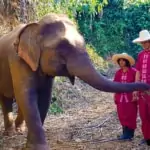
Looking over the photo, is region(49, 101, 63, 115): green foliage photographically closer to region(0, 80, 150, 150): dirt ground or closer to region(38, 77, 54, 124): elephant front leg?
region(0, 80, 150, 150): dirt ground

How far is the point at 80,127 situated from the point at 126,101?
1418 millimetres

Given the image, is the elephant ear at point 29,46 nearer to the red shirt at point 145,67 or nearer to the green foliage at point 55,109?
the red shirt at point 145,67

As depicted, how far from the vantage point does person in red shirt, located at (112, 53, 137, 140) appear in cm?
674

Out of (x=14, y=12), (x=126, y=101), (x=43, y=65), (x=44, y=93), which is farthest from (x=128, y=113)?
(x=14, y=12)

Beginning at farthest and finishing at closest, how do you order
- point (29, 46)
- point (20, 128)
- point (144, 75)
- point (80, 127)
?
1. point (80, 127)
2. point (20, 128)
3. point (144, 75)
4. point (29, 46)

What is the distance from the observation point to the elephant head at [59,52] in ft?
17.3

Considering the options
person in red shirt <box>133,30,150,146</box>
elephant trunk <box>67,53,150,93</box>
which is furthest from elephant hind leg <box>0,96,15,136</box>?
elephant trunk <box>67,53,150,93</box>

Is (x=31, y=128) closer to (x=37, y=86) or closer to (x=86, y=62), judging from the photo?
(x=37, y=86)

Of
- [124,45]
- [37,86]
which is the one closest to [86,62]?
[37,86]

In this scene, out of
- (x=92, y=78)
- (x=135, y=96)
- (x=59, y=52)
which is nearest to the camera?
(x=92, y=78)

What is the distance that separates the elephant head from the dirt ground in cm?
144

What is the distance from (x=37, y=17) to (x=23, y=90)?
5.07 meters

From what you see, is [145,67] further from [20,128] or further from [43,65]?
[20,128]

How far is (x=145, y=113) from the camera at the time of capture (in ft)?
21.5
